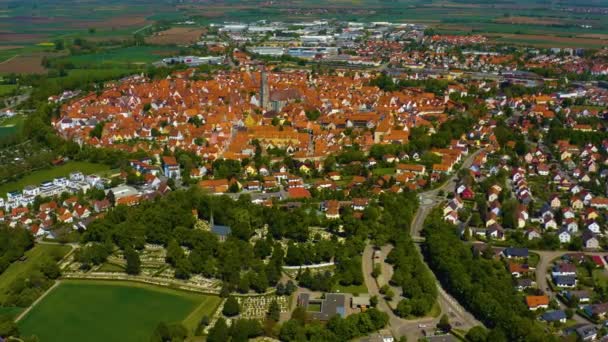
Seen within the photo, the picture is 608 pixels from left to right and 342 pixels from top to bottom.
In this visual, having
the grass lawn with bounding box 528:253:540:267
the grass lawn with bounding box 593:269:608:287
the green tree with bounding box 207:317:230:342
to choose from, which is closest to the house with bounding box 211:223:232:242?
the green tree with bounding box 207:317:230:342

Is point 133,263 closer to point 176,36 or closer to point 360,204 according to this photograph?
point 360,204

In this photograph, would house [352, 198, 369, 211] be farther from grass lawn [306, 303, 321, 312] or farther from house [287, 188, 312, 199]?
grass lawn [306, 303, 321, 312]

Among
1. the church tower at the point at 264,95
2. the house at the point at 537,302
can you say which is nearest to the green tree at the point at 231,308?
the house at the point at 537,302

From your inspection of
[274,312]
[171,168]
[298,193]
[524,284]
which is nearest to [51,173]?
[171,168]

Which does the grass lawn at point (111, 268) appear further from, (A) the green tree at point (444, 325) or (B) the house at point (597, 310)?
(B) the house at point (597, 310)

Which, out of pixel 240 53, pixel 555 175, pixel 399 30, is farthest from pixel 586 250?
pixel 399 30

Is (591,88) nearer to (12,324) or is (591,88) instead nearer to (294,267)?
(294,267)

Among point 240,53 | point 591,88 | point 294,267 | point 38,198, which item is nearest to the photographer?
point 294,267
